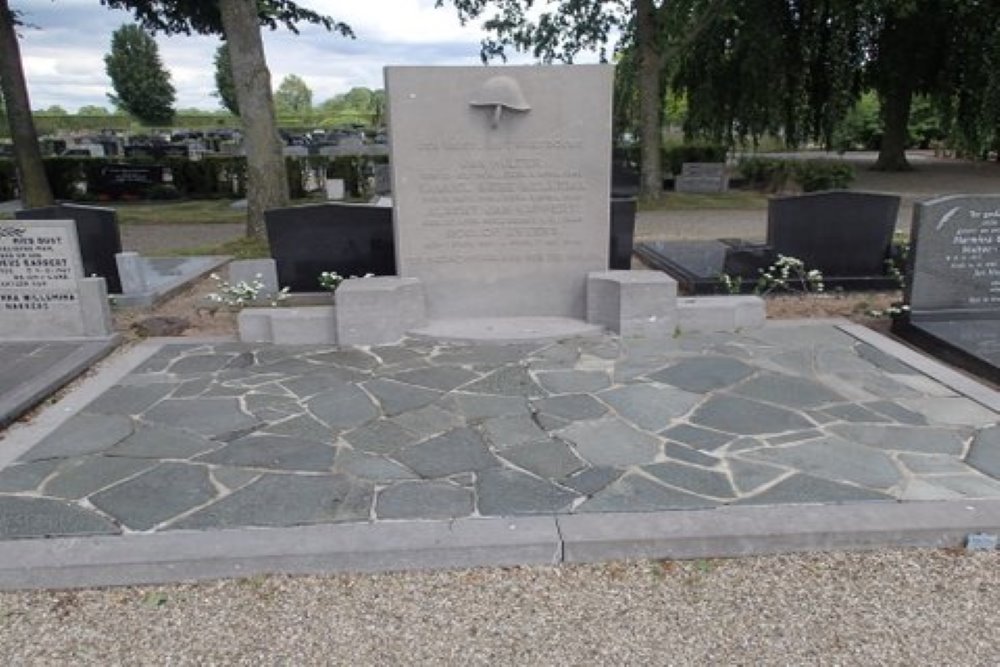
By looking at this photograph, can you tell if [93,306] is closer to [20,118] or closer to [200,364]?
[200,364]

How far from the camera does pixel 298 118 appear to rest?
276 feet

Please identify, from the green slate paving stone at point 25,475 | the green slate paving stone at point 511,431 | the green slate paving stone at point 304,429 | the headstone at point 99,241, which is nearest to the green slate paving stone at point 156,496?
the green slate paving stone at point 25,475

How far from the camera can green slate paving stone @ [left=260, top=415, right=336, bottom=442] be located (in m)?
4.18

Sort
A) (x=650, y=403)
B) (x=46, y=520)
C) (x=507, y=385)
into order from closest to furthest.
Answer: (x=46, y=520), (x=650, y=403), (x=507, y=385)

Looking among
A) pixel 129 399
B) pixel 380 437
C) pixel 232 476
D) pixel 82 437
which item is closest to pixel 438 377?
pixel 380 437

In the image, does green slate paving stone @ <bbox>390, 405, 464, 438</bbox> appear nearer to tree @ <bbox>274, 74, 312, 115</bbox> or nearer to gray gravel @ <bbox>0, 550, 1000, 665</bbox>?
gray gravel @ <bbox>0, 550, 1000, 665</bbox>

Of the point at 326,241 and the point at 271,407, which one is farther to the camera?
the point at 326,241

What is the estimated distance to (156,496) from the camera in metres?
3.48

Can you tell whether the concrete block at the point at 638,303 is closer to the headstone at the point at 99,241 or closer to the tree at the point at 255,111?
the headstone at the point at 99,241

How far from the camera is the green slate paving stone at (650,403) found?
172 inches

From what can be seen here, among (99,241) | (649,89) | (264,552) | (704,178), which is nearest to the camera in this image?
(264,552)

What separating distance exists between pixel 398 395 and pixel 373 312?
1.27 metres

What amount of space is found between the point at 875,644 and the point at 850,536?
65 centimetres

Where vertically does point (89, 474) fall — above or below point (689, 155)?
below
